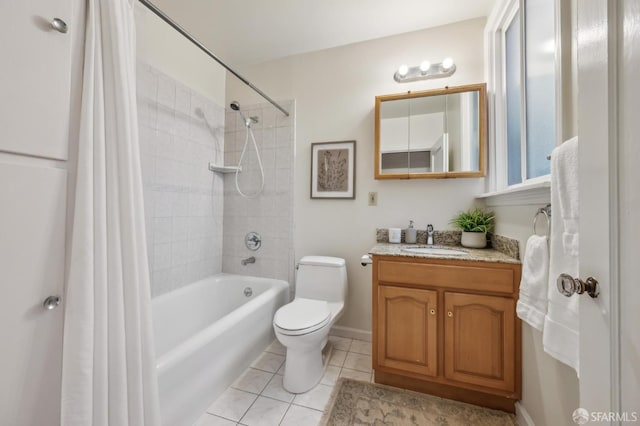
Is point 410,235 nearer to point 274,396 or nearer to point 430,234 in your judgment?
point 430,234

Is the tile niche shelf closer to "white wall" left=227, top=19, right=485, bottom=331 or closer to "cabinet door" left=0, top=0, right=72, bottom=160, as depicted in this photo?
"white wall" left=227, top=19, right=485, bottom=331

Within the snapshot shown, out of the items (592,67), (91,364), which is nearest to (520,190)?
(592,67)

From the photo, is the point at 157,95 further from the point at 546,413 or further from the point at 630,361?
the point at 546,413

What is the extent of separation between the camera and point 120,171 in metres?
0.74

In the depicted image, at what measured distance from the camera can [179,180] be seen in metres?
1.88

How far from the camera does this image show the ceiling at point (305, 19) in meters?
1.64

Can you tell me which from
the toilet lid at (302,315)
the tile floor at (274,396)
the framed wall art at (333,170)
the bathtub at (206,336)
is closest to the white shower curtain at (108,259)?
the bathtub at (206,336)

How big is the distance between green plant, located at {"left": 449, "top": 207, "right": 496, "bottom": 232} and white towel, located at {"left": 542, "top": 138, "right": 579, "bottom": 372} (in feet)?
2.80

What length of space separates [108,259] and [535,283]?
1.53 m

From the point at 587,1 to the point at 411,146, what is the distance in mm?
1309

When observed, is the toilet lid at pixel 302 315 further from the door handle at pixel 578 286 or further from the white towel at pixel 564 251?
the door handle at pixel 578 286

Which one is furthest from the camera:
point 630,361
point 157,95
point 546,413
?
point 157,95

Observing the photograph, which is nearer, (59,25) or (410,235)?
(59,25)

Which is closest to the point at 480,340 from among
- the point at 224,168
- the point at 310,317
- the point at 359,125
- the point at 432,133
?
the point at 310,317
